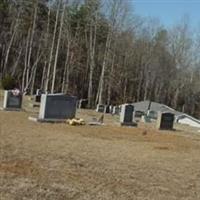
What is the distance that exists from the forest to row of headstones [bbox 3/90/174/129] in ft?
68.9

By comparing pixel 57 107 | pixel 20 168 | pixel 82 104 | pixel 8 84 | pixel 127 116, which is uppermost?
pixel 8 84

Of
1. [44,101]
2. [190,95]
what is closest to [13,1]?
[190,95]

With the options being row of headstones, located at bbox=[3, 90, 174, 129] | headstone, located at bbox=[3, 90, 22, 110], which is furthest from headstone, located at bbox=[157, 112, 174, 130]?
headstone, located at bbox=[3, 90, 22, 110]

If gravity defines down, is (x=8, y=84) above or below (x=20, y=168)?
above

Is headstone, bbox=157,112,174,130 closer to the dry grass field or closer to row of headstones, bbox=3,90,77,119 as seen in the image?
row of headstones, bbox=3,90,77,119

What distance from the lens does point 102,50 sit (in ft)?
199

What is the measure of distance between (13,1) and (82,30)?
8.21 m

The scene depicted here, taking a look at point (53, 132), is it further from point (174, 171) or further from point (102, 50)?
point (102, 50)

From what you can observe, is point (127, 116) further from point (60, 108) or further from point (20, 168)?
point (20, 168)

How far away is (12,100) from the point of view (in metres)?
25.2

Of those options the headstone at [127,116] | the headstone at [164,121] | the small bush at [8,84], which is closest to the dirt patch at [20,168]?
the headstone at [127,116]

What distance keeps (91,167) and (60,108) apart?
11.3m

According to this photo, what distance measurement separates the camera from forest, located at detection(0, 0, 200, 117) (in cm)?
5179

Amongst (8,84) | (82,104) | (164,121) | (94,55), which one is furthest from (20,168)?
(94,55)
